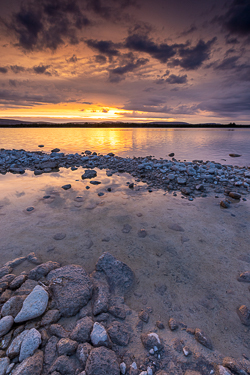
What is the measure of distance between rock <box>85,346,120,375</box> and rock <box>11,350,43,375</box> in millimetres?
508

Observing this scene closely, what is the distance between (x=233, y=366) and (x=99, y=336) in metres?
1.55

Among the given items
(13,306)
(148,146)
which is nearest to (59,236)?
(13,306)

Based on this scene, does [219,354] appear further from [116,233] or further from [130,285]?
[116,233]

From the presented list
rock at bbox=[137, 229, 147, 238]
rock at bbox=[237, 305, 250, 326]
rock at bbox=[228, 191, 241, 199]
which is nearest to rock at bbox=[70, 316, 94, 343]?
rock at bbox=[237, 305, 250, 326]

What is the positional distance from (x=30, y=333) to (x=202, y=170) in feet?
Answer: 33.1

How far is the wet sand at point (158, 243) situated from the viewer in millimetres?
2459

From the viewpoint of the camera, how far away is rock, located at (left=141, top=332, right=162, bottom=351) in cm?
193

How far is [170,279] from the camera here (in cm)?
299

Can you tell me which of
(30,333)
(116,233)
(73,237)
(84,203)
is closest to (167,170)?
(84,203)

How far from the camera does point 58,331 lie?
6.57ft

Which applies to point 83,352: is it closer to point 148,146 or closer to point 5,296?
point 5,296

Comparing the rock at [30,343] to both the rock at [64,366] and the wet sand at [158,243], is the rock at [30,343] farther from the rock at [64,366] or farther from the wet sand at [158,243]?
the wet sand at [158,243]

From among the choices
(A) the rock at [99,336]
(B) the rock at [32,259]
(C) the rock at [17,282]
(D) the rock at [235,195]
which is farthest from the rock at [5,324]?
(D) the rock at [235,195]

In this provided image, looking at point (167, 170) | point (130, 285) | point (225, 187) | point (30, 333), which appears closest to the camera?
point (30, 333)
